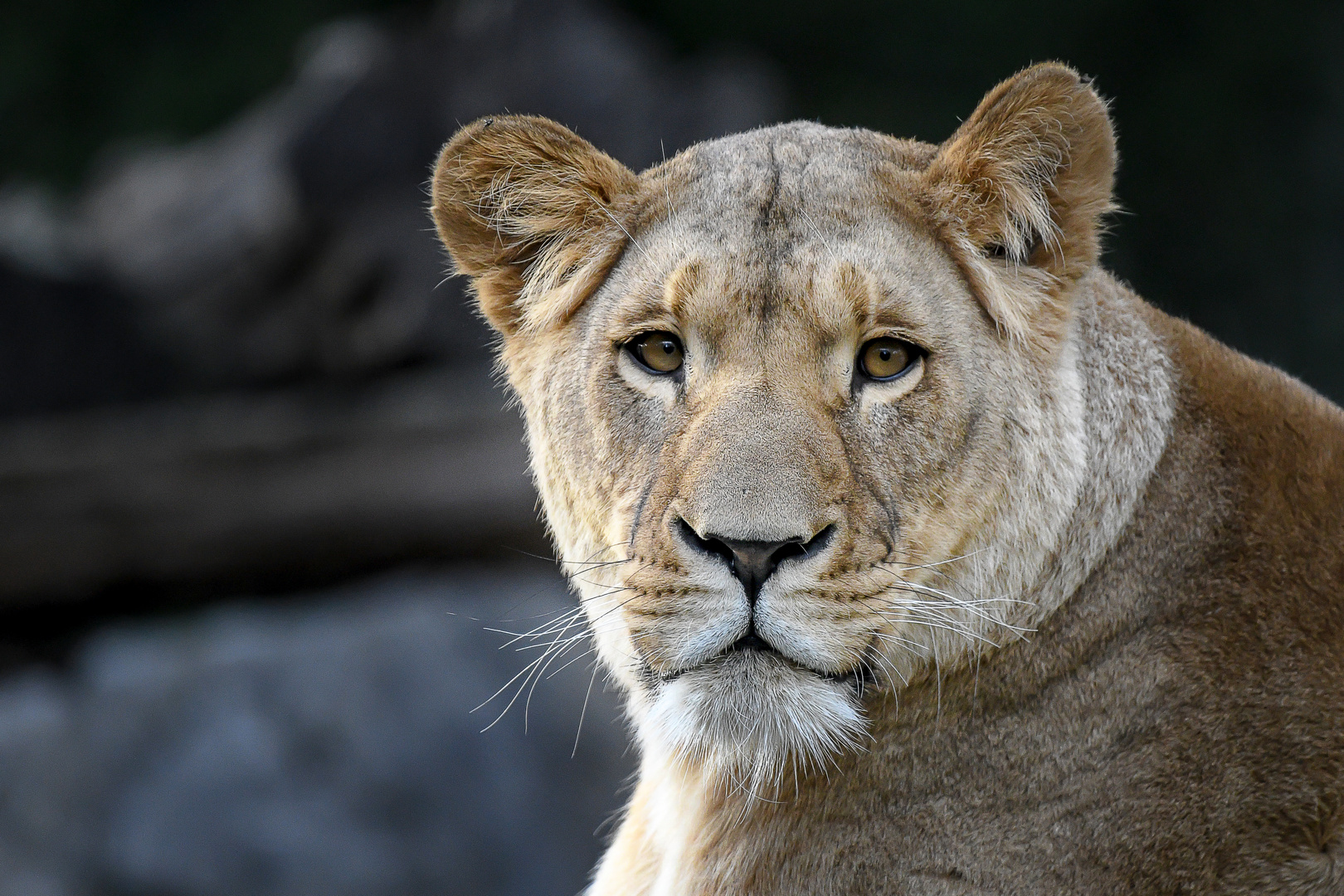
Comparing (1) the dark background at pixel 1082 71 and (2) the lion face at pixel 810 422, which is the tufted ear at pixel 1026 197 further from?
(1) the dark background at pixel 1082 71

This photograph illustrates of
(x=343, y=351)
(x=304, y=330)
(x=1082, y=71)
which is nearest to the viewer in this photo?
(x=343, y=351)

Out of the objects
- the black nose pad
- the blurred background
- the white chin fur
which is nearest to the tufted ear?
the black nose pad

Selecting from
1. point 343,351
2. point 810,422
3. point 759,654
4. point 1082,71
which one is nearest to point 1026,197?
point 810,422

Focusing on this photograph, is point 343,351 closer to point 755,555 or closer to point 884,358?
point 884,358

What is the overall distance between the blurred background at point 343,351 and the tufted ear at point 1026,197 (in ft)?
5.97

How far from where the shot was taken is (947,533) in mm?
2479

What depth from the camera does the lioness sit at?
7.55 ft

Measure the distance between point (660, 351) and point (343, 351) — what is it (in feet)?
25.4

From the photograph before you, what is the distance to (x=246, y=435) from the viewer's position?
25.7 feet

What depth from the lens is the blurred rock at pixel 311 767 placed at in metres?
6.79

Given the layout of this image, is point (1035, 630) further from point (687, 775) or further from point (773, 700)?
point (687, 775)

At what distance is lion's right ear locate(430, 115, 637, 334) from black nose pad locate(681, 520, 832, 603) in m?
0.83

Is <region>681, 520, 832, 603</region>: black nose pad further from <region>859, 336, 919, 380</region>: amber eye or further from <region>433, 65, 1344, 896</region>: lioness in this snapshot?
<region>859, 336, 919, 380</region>: amber eye

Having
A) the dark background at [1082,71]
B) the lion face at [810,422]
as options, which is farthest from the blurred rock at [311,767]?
the dark background at [1082,71]
